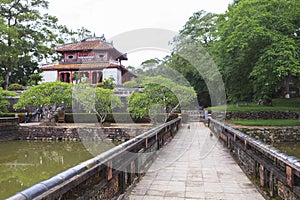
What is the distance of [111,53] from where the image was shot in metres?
28.2

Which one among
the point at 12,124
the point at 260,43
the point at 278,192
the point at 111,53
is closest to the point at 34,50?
the point at 111,53

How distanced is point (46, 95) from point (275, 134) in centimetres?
1296

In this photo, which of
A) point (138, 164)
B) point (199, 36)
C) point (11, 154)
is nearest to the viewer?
point (138, 164)

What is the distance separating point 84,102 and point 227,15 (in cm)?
1021

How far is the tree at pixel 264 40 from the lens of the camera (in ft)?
40.6

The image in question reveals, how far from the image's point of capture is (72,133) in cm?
1426

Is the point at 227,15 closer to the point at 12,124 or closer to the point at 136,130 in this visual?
the point at 136,130

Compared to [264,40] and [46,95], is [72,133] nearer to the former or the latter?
[46,95]

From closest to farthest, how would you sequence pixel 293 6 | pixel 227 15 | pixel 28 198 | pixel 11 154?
1. pixel 28 198
2. pixel 11 154
3. pixel 293 6
4. pixel 227 15

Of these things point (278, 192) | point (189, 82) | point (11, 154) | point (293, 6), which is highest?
point (293, 6)

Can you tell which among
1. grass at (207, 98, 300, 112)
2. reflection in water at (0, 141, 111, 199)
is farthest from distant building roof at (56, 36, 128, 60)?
reflection in water at (0, 141, 111, 199)

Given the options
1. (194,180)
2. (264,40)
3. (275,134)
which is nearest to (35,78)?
(264,40)

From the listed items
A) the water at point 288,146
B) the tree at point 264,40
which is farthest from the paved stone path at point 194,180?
the tree at point 264,40

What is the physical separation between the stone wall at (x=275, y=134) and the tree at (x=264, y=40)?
2.11m
